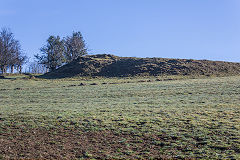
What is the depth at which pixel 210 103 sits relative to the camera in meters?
17.7

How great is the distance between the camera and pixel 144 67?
4903 cm

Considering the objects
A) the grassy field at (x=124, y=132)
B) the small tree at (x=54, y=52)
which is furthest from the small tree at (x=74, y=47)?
the grassy field at (x=124, y=132)

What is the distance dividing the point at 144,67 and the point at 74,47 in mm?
33509

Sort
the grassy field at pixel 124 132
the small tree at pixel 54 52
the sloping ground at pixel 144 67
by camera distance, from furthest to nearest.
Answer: the small tree at pixel 54 52 < the sloping ground at pixel 144 67 < the grassy field at pixel 124 132

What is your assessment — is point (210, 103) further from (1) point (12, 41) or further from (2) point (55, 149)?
(1) point (12, 41)

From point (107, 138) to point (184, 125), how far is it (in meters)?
3.80

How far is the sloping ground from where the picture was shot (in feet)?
151

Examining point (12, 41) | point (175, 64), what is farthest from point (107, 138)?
point (12, 41)

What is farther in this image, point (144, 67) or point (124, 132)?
point (144, 67)

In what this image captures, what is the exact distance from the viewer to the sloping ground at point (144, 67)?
151 ft

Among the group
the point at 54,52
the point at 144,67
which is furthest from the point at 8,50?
the point at 144,67

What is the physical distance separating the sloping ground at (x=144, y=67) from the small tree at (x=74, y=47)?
62.8ft

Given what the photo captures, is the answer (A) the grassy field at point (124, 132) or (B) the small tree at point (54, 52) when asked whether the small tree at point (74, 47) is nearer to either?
(B) the small tree at point (54, 52)

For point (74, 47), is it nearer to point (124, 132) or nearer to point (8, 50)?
point (8, 50)
